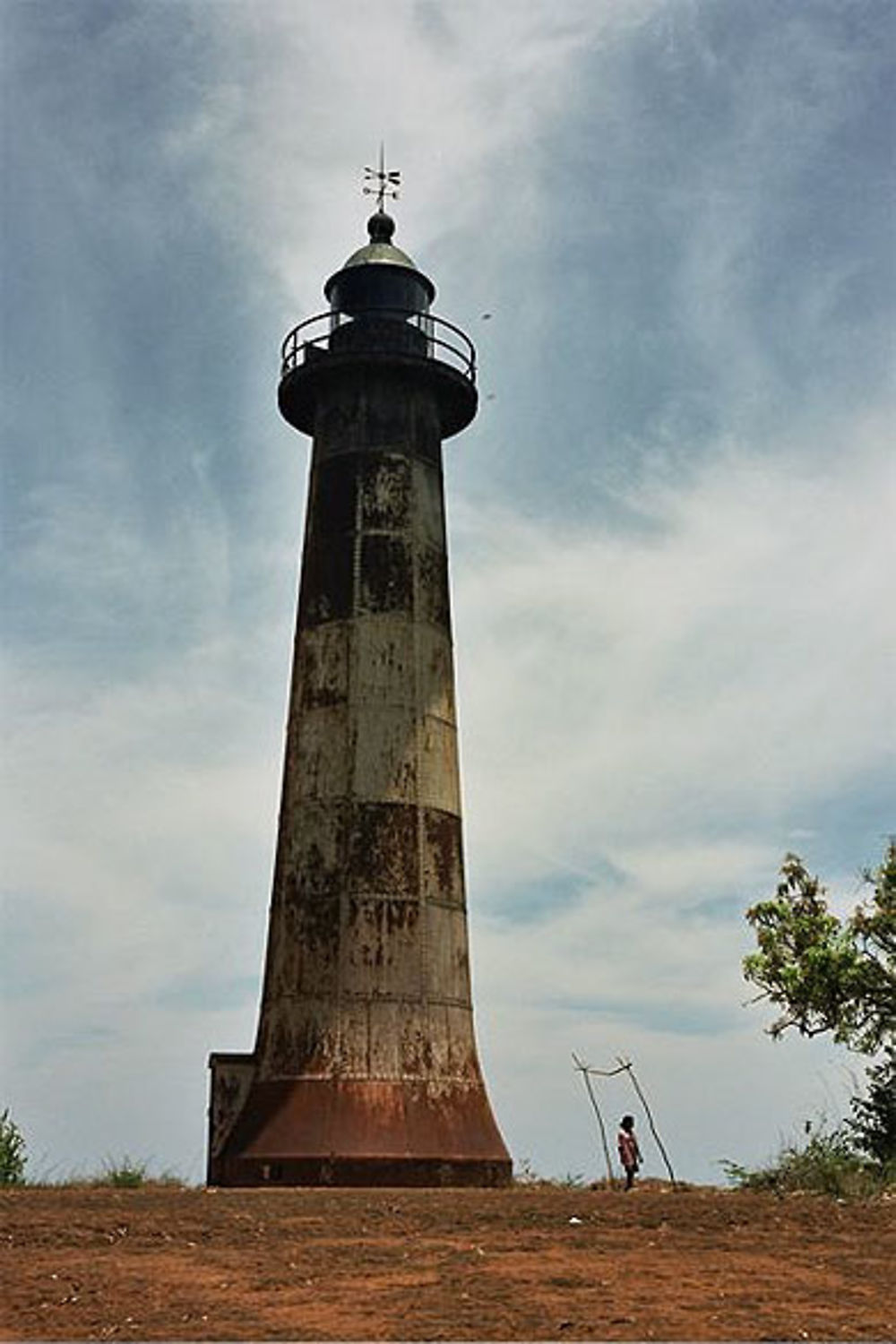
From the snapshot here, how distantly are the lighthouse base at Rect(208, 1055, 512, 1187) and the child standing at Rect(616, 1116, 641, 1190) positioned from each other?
6.77 feet

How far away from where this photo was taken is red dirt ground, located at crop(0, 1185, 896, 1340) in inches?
383

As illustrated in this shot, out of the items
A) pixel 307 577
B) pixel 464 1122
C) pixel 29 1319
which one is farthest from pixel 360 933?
pixel 29 1319

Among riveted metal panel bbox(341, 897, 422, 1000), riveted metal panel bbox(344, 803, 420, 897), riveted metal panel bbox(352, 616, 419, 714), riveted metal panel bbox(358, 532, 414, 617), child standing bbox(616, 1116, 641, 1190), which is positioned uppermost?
riveted metal panel bbox(358, 532, 414, 617)

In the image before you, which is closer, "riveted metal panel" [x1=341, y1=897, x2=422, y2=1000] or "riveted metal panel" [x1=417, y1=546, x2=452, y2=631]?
"riveted metal panel" [x1=341, y1=897, x2=422, y2=1000]

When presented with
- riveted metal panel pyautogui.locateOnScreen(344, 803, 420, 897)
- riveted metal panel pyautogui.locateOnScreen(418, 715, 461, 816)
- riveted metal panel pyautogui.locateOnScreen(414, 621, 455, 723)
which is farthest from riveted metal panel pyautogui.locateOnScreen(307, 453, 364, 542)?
riveted metal panel pyautogui.locateOnScreen(344, 803, 420, 897)

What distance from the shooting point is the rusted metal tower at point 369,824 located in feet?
68.0

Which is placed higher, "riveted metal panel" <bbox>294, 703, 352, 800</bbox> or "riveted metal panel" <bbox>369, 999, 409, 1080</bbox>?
"riveted metal panel" <bbox>294, 703, 352, 800</bbox>

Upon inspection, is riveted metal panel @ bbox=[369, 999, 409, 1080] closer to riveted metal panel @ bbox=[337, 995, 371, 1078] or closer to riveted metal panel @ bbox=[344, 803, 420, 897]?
riveted metal panel @ bbox=[337, 995, 371, 1078]

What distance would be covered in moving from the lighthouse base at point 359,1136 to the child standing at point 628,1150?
2.06 m

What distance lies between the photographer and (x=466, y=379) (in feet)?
83.0

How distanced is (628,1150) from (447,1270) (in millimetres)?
9240

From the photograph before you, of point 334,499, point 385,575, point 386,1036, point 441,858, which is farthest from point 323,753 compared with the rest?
point 386,1036

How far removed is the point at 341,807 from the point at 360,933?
78.4 inches

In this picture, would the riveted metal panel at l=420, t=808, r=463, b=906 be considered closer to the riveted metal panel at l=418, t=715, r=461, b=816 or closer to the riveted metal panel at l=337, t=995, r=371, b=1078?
the riveted metal panel at l=418, t=715, r=461, b=816
